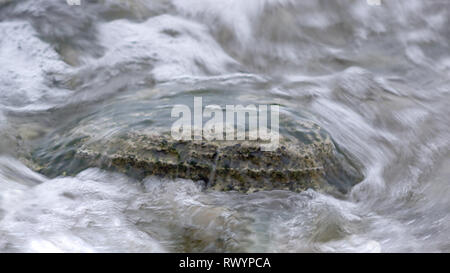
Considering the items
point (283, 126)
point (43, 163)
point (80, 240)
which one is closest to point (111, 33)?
point (43, 163)

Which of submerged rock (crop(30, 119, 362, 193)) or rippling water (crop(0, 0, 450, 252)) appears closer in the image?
rippling water (crop(0, 0, 450, 252))

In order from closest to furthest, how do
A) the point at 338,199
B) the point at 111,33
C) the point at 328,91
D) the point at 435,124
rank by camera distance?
the point at 338,199 → the point at 435,124 → the point at 328,91 → the point at 111,33

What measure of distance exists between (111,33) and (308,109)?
230cm

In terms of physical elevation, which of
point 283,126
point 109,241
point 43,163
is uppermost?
point 283,126

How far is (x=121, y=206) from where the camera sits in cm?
281

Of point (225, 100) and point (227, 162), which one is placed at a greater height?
point (225, 100)

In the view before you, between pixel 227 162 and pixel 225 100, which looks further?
pixel 225 100

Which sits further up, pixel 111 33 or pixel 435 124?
pixel 111 33

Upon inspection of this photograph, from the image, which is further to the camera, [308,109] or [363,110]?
[363,110]

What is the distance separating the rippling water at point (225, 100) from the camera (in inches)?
103

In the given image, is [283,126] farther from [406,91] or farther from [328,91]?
[406,91]

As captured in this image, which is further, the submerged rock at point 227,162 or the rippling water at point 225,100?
the submerged rock at point 227,162

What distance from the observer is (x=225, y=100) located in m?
3.56

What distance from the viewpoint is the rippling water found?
261 centimetres
